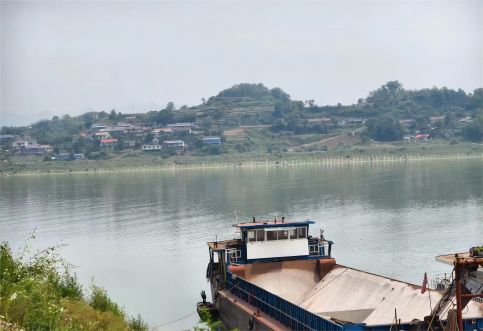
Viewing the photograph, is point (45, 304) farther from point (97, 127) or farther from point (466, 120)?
point (97, 127)

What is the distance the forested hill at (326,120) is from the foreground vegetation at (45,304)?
5225 inches

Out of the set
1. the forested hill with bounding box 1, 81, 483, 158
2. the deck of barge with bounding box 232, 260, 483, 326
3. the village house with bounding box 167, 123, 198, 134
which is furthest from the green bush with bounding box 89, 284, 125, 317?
the village house with bounding box 167, 123, 198, 134

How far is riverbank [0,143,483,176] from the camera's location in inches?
5458

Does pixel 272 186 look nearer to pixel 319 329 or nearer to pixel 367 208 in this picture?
pixel 367 208

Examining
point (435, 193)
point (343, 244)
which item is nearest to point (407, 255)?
point (343, 244)

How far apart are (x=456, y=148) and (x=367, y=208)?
307 ft

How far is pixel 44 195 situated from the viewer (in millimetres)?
82312

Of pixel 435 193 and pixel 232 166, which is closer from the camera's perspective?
pixel 435 193

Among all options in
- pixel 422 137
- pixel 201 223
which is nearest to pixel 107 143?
pixel 422 137

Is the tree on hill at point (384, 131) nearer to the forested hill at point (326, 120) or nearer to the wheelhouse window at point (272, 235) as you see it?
the forested hill at point (326, 120)

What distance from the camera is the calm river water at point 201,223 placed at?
3250cm

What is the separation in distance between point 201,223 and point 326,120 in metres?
128

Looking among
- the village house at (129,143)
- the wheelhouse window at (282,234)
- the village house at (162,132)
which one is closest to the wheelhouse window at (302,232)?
the wheelhouse window at (282,234)

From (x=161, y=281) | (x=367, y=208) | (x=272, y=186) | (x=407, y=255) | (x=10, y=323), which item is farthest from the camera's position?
(x=272, y=186)
